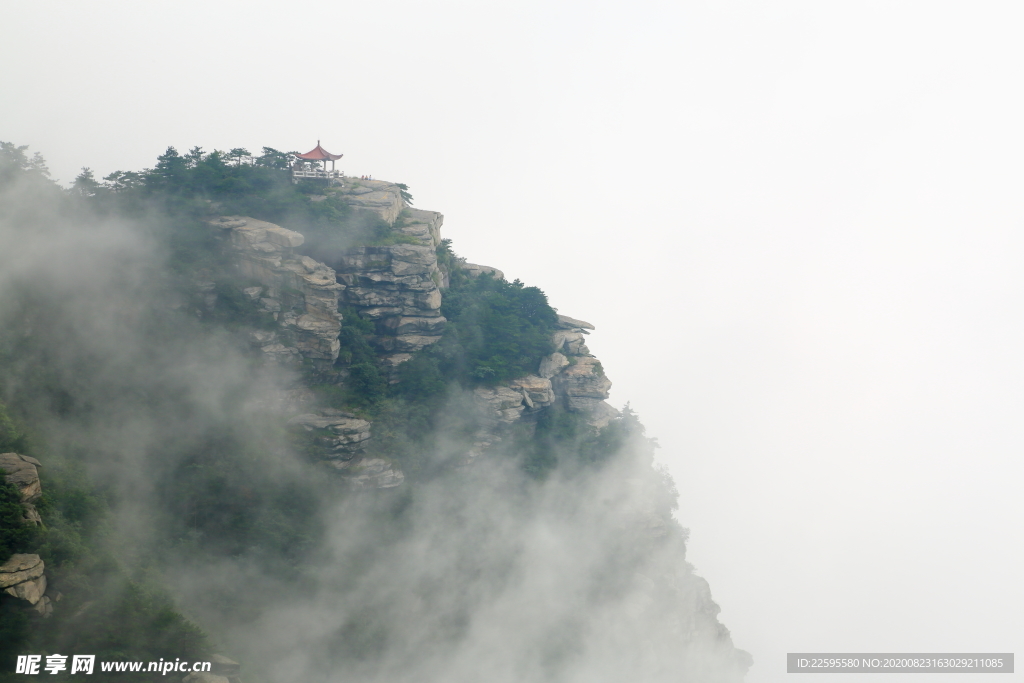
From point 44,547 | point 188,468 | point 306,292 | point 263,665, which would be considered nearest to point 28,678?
point 44,547

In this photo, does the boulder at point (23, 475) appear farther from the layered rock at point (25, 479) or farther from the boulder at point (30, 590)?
the boulder at point (30, 590)

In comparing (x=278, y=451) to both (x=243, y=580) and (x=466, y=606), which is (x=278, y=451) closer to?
(x=243, y=580)

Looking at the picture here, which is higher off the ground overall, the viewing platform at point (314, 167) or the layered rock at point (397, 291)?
the viewing platform at point (314, 167)

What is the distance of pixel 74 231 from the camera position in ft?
140

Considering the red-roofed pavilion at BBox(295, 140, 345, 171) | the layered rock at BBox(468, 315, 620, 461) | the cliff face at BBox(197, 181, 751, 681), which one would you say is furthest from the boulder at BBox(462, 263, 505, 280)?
the red-roofed pavilion at BBox(295, 140, 345, 171)

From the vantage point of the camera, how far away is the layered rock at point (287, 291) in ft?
150

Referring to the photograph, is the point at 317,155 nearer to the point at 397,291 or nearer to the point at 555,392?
the point at 397,291

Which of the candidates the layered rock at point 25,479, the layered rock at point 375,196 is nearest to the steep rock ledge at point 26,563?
the layered rock at point 25,479

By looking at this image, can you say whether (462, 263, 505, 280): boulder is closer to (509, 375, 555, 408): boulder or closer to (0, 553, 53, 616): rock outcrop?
(509, 375, 555, 408): boulder

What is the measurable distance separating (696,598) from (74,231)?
6261cm

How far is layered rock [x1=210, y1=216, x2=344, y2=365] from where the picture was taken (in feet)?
150

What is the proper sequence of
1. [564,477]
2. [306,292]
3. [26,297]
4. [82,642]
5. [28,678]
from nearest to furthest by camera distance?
[28,678]
[82,642]
[26,297]
[306,292]
[564,477]

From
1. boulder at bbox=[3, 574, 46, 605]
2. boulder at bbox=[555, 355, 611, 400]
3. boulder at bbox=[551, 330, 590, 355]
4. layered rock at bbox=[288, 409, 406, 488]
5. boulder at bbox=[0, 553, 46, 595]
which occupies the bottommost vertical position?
boulder at bbox=[3, 574, 46, 605]

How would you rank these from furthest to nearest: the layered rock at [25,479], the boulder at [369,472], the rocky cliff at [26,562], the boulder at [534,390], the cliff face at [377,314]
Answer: the boulder at [534,390] < the cliff face at [377,314] < the boulder at [369,472] < the layered rock at [25,479] < the rocky cliff at [26,562]
